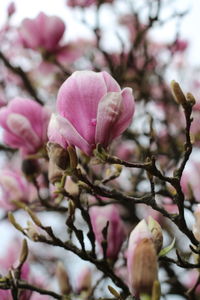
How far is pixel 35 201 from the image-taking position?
1197 millimetres

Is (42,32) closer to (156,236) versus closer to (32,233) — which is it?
(32,233)

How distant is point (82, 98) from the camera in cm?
71

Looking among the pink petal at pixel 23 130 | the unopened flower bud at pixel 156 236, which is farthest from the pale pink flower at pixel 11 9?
the unopened flower bud at pixel 156 236

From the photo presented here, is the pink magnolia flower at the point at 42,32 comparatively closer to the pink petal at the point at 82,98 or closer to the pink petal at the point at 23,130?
the pink petal at the point at 23,130

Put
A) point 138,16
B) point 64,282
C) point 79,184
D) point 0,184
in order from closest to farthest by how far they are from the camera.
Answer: point 79,184, point 64,282, point 0,184, point 138,16

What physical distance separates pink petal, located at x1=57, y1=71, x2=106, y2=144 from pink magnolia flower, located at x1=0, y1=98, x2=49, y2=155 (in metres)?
0.27

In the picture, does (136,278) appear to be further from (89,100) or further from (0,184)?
(0,184)

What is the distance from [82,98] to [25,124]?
30 centimetres

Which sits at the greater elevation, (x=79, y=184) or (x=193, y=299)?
(x=79, y=184)

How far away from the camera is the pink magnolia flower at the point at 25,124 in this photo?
97cm

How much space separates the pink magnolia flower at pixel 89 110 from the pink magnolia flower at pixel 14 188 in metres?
0.47

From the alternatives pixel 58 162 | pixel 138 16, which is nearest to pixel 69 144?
pixel 58 162

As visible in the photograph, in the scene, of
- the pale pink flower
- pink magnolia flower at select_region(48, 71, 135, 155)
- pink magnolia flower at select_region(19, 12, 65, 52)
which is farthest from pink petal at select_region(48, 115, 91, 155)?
the pale pink flower

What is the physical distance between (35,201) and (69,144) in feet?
1.64
